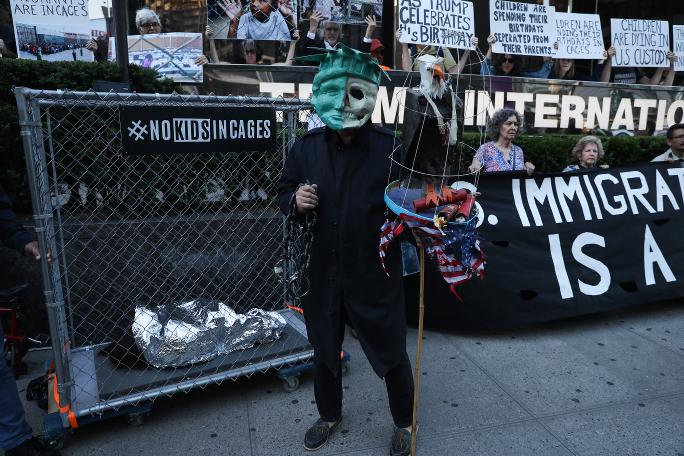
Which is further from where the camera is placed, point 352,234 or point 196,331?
point 196,331

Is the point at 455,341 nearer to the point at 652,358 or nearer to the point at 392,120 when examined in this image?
the point at 652,358

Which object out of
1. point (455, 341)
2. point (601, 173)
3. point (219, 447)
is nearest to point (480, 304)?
point (455, 341)

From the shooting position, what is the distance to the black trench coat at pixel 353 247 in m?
2.59

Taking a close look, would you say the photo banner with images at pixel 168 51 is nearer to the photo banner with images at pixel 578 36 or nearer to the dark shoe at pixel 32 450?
the dark shoe at pixel 32 450

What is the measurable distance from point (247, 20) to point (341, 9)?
134cm

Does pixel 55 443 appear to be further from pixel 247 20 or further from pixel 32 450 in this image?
pixel 247 20

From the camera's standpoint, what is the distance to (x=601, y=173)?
468cm

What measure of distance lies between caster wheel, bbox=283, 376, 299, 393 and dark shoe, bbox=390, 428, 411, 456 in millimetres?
898

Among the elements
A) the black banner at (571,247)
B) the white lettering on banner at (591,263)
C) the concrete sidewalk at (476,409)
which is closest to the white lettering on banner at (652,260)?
the black banner at (571,247)

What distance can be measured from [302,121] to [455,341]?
217cm

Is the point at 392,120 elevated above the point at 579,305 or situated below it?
above

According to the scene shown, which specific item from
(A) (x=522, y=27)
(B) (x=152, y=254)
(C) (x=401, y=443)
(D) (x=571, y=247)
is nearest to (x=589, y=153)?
Answer: (D) (x=571, y=247)

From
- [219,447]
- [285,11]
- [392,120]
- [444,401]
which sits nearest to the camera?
[219,447]

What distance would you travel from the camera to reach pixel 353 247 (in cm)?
261
